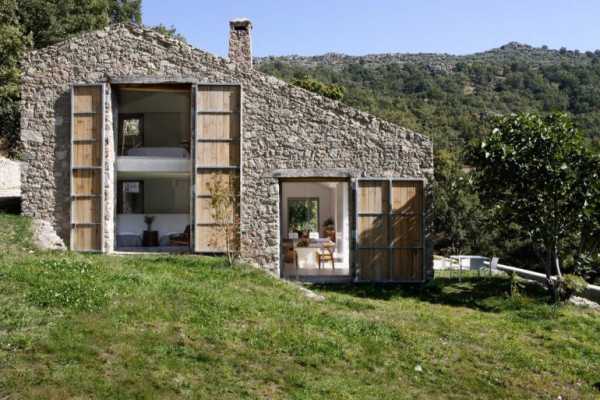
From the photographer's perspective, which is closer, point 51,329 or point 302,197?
point 51,329

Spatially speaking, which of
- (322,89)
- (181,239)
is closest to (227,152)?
(181,239)

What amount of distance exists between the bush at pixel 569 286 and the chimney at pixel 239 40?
9754mm

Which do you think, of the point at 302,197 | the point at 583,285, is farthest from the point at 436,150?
the point at 583,285

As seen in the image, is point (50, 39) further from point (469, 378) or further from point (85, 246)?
point (469, 378)

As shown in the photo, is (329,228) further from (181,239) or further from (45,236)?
(45,236)

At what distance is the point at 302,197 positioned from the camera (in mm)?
23141

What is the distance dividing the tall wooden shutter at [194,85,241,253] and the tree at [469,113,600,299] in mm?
6112

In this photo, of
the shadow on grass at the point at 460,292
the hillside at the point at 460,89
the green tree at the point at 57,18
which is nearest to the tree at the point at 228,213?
the shadow on grass at the point at 460,292

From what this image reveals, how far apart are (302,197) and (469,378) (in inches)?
628

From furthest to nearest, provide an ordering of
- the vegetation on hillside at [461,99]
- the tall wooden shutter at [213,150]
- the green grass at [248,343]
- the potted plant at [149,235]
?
the vegetation on hillside at [461,99] < the potted plant at [149,235] < the tall wooden shutter at [213,150] < the green grass at [248,343]

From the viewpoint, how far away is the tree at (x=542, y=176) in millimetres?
12453

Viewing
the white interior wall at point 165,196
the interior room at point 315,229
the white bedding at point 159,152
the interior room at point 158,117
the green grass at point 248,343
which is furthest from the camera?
the white interior wall at point 165,196

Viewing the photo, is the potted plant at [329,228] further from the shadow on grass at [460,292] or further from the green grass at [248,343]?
the green grass at [248,343]

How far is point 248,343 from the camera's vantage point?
7.84 metres
